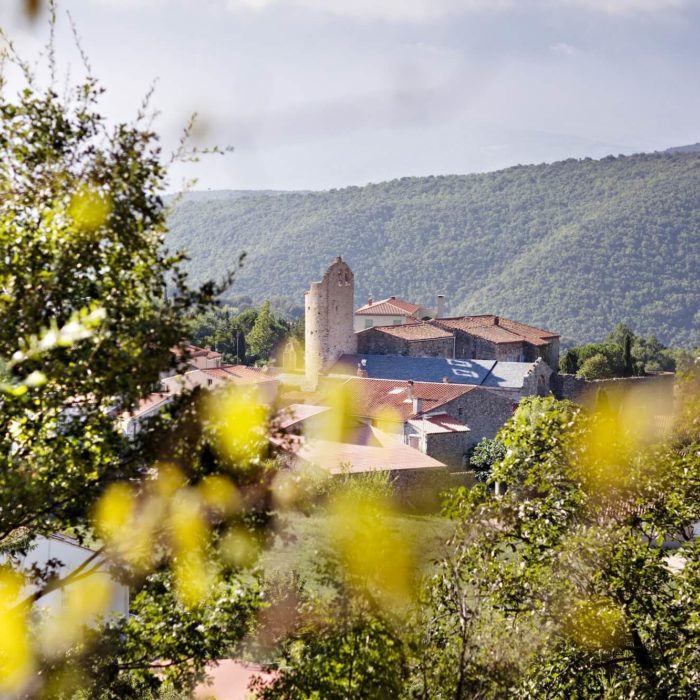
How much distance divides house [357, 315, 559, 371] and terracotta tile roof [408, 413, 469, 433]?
11723 millimetres

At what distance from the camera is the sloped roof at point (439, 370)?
36.9m

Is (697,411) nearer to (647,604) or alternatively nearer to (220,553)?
(647,604)

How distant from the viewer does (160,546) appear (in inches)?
191

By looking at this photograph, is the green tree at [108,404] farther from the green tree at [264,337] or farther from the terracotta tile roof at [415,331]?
the green tree at [264,337]

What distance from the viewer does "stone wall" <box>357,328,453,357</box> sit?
1645 inches

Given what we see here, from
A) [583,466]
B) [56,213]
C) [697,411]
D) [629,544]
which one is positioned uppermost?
[56,213]

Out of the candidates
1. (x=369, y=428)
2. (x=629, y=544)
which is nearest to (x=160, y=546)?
(x=629, y=544)

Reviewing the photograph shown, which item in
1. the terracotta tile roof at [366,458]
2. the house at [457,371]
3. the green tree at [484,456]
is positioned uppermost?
the house at [457,371]

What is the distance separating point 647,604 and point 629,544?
1.40 ft

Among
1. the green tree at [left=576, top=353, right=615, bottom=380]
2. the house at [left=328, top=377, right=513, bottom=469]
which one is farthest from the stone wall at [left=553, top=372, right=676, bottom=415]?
the house at [left=328, top=377, right=513, bottom=469]

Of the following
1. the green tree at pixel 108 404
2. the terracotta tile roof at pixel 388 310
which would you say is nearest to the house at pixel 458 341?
the terracotta tile roof at pixel 388 310

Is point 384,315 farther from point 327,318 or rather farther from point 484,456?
point 484,456

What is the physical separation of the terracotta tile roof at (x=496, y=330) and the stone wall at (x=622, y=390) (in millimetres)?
4377

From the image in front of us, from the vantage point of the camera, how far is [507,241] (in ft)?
360
